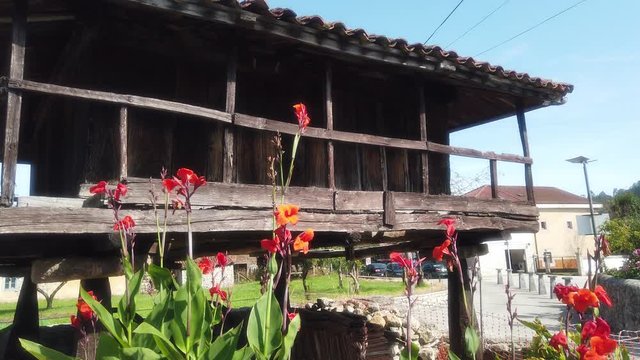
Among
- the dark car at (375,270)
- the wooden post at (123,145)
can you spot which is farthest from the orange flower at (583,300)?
the dark car at (375,270)

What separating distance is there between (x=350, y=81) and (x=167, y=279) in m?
4.59

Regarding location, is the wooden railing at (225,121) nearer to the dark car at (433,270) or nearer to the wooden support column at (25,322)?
the wooden support column at (25,322)

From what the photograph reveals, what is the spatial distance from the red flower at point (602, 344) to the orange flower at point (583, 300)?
116 mm

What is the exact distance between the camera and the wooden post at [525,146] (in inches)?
246

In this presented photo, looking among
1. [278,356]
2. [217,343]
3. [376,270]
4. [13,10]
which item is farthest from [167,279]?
[376,270]

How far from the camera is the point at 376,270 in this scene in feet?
120

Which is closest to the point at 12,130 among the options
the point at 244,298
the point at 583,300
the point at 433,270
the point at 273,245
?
the point at 273,245

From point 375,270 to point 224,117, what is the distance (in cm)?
3352

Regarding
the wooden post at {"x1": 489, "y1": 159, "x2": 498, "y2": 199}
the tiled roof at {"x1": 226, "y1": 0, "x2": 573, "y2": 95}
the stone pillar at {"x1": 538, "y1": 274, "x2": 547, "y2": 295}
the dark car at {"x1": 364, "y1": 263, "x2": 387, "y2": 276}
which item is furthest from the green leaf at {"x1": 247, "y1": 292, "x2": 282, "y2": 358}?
the dark car at {"x1": 364, "y1": 263, "x2": 387, "y2": 276}

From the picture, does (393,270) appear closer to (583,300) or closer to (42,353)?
(42,353)

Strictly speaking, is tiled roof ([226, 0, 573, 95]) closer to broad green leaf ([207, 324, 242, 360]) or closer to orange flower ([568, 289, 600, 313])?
broad green leaf ([207, 324, 242, 360])

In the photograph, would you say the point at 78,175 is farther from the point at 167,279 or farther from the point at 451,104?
the point at 451,104

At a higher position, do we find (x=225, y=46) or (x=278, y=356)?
(x=225, y=46)

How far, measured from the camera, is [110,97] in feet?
12.1
